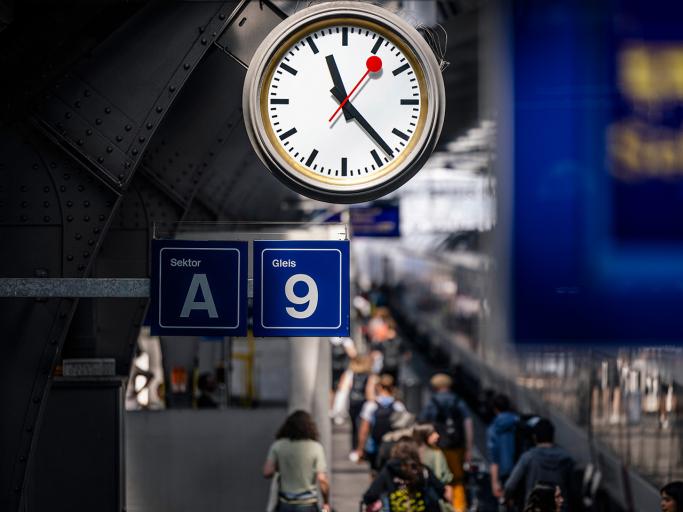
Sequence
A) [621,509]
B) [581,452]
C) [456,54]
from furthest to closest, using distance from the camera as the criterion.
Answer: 1. [456,54]
2. [581,452]
3. [621,509]

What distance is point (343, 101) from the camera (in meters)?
5.64

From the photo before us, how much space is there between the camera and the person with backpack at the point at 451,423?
11.7 meters

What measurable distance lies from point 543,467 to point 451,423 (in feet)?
9.22

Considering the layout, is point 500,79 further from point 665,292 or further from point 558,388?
point 558,388

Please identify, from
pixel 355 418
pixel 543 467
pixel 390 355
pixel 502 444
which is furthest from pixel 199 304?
pixel 390 355

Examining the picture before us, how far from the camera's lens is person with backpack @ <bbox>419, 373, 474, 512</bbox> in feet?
38.3

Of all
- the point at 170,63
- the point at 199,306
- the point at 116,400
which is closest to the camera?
the point at 199,306

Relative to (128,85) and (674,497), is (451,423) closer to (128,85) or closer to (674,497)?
(674,497)

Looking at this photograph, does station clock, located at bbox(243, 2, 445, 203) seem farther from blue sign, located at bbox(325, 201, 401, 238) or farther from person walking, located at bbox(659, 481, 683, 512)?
blue sign, located at bbox(325, 201, 401, 238)

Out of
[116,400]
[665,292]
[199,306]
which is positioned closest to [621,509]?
[116,400]

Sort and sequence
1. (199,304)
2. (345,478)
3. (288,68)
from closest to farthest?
(288,68)
(199,304)
(345,478)

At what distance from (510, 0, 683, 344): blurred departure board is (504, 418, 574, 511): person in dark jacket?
6271 mm

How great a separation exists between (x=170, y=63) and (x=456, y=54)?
10207mm

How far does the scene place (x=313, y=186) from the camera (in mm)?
5527
